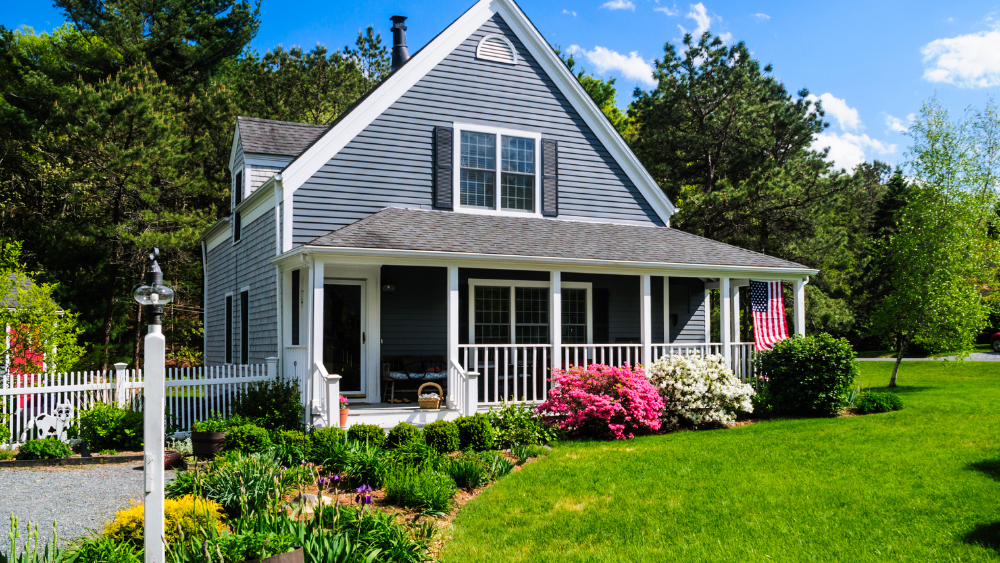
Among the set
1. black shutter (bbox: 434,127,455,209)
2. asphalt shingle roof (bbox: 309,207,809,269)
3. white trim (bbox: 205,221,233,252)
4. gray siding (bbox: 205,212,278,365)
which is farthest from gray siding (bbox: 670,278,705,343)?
white trim (bbox: 205,221,233,252)

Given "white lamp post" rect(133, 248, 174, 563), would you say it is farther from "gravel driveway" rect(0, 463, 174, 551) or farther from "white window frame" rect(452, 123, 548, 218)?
"white window frame" rect(452, 123, 548, 218)

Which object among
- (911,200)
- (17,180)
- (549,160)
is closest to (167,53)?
(17,180)

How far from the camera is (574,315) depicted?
47.0 ft

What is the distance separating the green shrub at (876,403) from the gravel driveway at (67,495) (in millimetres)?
11512

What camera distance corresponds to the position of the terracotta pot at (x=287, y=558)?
421 centimetres

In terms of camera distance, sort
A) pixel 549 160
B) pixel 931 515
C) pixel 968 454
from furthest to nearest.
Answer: pixel 549 160 → pixel 968 454 → pixel 931 515

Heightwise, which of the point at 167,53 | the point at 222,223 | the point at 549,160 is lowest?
the point at 222,223

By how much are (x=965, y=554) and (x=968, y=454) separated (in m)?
3.92

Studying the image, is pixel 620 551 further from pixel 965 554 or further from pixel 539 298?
pixel 539 298

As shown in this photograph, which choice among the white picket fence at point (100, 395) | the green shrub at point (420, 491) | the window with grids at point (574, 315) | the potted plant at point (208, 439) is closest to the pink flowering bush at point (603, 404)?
the window with grids at point (574, 315)

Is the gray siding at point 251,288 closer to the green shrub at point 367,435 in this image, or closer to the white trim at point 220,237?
the white trim at point 220,237

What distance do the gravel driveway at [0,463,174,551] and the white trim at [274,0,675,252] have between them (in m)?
4.40

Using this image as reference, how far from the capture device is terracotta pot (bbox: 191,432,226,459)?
362 inches

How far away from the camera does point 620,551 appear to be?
18.5 ft
